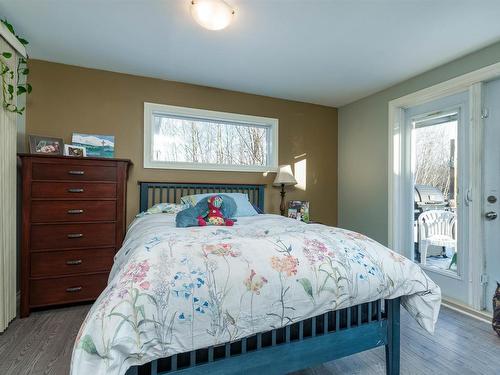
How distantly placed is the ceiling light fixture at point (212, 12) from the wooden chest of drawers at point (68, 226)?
147 cm

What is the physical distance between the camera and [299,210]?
11.6ft

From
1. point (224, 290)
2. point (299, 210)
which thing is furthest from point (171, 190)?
point (224, 290)

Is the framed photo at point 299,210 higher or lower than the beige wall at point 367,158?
lower

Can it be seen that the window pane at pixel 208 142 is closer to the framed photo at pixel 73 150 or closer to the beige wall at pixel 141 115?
the beige wall at pixel 141 115


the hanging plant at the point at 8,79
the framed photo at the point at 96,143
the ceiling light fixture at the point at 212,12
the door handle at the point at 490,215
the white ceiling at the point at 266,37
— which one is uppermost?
the white ceiling at the point at 266,37

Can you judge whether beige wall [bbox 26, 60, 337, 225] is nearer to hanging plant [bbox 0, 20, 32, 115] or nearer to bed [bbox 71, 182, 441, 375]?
hanging plant [bbox 0, 20, 32, 115]

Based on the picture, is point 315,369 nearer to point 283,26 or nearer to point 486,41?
point 283,26

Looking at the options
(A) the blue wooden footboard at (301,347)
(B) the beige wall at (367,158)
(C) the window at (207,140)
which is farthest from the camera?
(B) the beige wall at (367,158)

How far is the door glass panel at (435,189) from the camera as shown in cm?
266


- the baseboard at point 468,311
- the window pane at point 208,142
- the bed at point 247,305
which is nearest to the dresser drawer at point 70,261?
the window pane at point 208,142

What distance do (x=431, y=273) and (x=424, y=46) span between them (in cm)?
231

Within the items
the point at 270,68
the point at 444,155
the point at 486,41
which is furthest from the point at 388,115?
the point at 270,68

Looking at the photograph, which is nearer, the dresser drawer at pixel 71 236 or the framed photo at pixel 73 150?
the dresser drawer at pixel 71 236

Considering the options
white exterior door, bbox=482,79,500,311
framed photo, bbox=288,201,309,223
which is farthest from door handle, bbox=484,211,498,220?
framed photo, bbox=288,201,309,223
